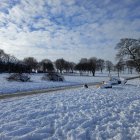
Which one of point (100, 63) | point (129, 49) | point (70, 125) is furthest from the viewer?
point (100, 63)

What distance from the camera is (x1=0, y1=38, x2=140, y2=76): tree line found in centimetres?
4866

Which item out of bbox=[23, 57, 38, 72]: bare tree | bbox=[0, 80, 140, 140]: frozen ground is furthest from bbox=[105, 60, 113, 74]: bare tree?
bbox=[0, 80, 140, 140]: frozen ground

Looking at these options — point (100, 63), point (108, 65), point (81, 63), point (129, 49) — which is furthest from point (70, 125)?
point (108, 65)

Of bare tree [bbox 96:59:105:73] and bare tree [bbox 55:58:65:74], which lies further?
bare tree [bbox 96:59:105:73]

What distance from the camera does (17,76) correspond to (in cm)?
4131

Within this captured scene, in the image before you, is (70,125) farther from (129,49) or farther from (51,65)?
(51,65)

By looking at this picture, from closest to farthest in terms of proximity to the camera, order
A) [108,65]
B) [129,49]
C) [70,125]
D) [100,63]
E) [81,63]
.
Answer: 1. [70,125]
2. [129,49]
3. [81,63]
4. [100,63]
5. [108,65]

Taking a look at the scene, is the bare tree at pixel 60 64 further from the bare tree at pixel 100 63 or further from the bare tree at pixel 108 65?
the bare tree at pixel 108 65

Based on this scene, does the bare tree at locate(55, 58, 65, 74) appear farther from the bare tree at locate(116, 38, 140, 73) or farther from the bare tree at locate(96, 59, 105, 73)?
the bare tree at locate(116, 38, 140, 73)

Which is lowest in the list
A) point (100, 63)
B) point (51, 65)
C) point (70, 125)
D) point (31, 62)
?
point (70, 125)

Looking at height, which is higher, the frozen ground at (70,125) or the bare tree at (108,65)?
the bare tree at (108,65)

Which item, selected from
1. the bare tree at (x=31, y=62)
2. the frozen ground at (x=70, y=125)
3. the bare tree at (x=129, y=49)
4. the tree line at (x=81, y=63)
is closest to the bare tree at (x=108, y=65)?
the tree line at (x=81, y=63)

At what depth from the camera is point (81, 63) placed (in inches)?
4392

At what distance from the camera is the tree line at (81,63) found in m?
48.7
